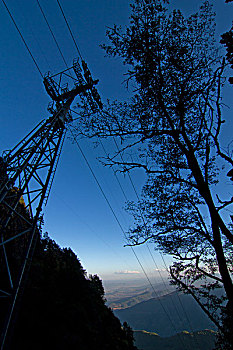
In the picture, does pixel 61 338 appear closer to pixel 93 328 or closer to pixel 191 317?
pixel 93 328

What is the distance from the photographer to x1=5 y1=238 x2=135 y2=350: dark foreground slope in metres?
8.27

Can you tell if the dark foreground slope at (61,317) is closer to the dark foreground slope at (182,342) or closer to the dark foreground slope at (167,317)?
the dark foreground slope at (182,342)

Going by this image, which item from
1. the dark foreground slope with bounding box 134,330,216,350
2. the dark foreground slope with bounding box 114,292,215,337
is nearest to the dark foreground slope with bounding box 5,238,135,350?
the dark foreground slope with bounding box 134,330,216,350

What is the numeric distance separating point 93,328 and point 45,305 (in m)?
3.36

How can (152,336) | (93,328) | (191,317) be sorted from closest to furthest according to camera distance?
(93,328)
(152,336)
(191,317)

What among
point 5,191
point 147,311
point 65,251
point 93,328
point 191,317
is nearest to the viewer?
point 5,191

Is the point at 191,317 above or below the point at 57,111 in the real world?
below

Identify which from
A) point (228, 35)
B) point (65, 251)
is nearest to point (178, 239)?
point (228, 35)

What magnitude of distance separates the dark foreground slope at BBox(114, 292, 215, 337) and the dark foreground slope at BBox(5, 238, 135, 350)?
452ft

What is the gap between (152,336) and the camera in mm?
91500

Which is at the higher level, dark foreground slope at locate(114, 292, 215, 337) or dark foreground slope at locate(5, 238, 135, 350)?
dark foreground slope at locate(5, 238, 135, 350)

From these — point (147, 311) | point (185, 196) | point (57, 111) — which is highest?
point (57, 111)

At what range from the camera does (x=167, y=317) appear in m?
163

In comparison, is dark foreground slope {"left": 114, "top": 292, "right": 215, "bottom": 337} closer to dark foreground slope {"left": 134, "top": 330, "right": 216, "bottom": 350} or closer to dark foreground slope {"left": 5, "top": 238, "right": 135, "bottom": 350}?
dark foreground slope {"left": 134, "top": 330, "right": 216, "bottom": 350}
